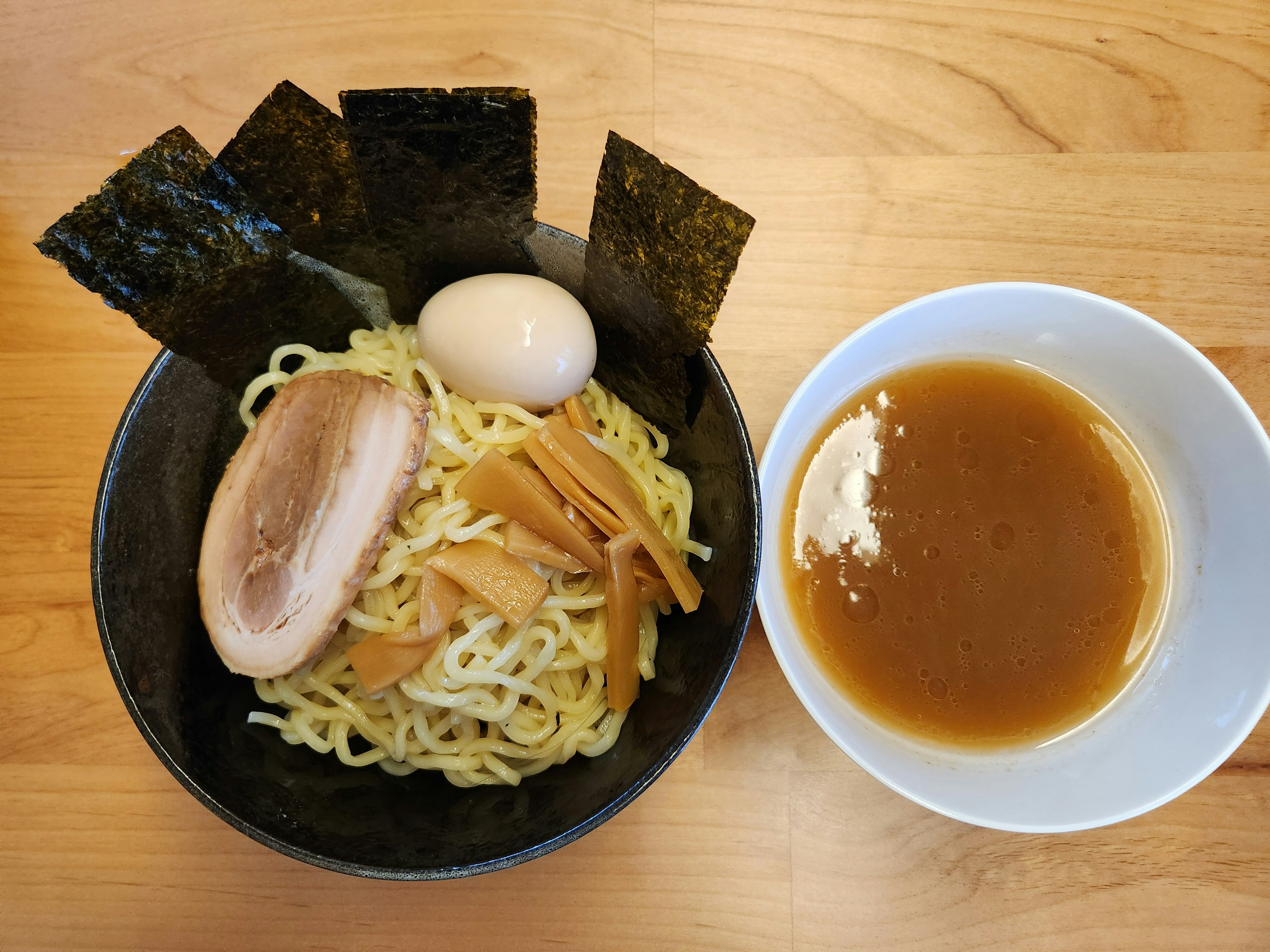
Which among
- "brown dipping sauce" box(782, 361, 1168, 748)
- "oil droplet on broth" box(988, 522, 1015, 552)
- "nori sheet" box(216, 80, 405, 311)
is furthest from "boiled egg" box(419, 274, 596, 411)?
"oil droplet on broth" box(988, 522, 1015, 552)

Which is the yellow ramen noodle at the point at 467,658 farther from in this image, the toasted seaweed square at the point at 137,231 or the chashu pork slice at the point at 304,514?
the toasted seaweed square at the point at 137,231

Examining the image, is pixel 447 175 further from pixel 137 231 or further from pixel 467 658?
pixel 467 658

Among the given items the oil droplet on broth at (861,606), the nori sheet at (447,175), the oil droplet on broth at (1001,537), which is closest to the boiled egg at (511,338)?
the nori sheet at (447,175)

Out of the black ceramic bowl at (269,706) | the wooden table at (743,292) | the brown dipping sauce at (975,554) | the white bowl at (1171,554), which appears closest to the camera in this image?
the black ceramic bowl at (269,706)

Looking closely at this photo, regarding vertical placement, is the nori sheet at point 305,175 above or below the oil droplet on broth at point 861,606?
above

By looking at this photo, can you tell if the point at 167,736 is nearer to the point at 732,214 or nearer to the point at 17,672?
the point at 17,672

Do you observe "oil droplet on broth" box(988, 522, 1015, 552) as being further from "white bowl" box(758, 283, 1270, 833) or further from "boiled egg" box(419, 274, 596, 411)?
"boiled egg" box(419, 274, 596, 411)

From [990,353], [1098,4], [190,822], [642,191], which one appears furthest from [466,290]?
[1098,4]
